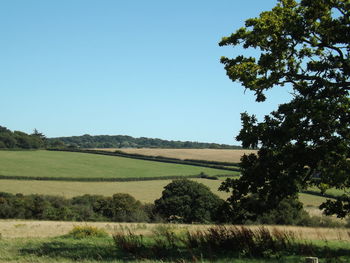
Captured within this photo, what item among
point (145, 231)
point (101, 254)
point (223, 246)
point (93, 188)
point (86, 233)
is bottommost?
point (93, 188)

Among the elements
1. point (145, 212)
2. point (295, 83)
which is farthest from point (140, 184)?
point (295, 83)

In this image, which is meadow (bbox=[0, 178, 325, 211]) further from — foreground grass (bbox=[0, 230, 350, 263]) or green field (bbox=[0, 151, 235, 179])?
foreground grass (bbox=[0, 230, 350, 263])

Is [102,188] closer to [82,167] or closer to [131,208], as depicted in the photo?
[131,208]

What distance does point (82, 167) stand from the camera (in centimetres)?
10662

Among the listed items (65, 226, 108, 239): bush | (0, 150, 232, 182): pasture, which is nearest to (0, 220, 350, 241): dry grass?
(65, 226, 108, 239): bush

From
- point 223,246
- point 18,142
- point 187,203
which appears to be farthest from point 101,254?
point 18,142

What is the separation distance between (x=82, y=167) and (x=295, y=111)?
93.8 m

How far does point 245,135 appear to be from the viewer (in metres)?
17.7

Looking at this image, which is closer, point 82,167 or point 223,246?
point 223,246

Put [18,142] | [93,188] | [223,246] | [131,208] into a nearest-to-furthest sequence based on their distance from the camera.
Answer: [223,246] → [131,208] → [93,188] → [18,142]

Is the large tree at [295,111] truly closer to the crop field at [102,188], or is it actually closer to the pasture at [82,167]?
the crop field at [102,188]

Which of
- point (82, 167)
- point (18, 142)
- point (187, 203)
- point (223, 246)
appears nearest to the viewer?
point (223, 246)

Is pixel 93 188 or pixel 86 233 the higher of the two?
pixel 86 233

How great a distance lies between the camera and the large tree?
16.8 meters
